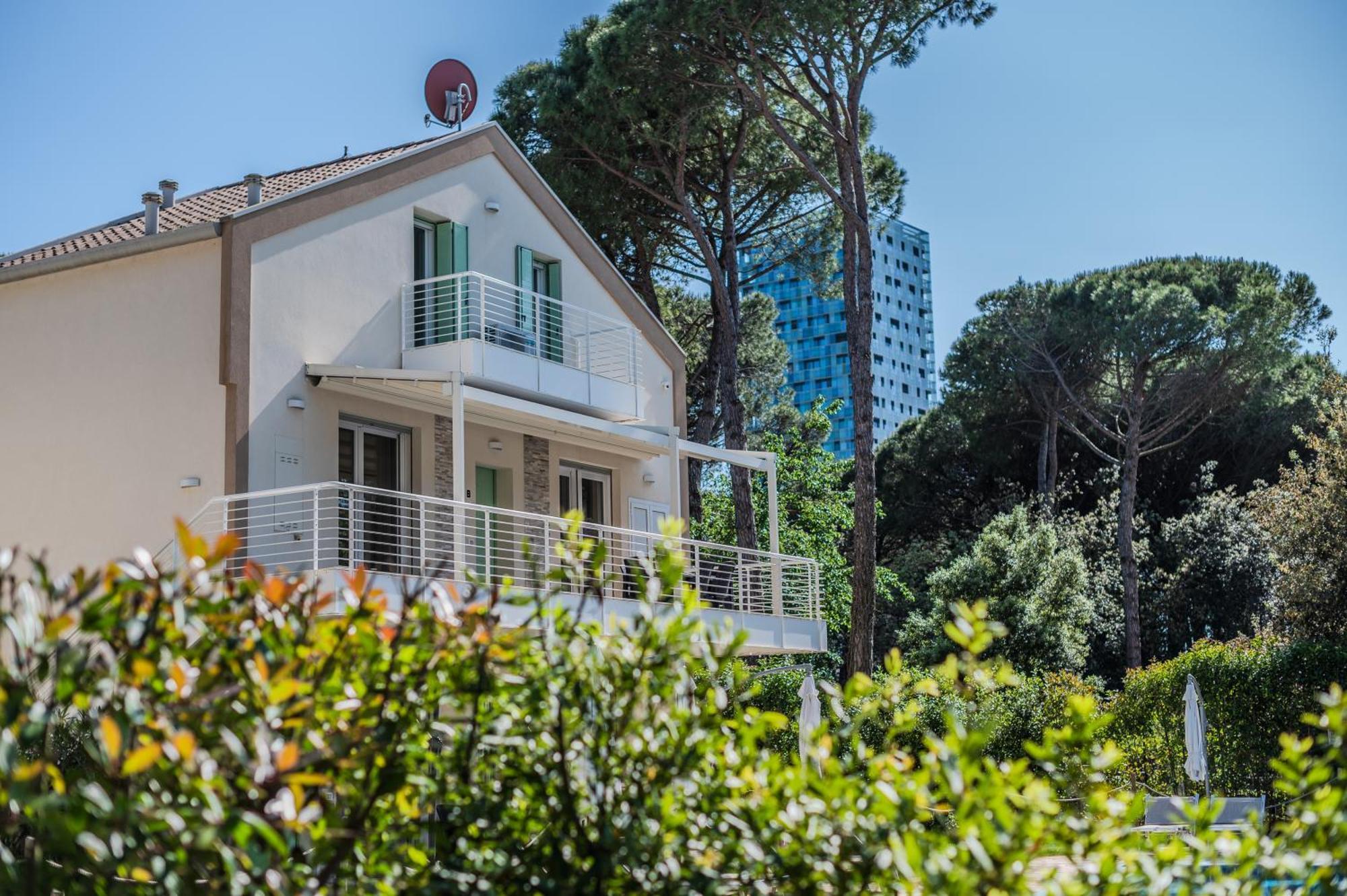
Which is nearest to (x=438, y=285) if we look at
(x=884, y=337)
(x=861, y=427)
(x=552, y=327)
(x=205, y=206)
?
(x=552, y=327)

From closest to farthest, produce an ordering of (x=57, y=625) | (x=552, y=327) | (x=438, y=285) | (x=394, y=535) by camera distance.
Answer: (x=57, y=625) < (x=394, y=535) < (x=438, y=285) < (x=552, y=327)

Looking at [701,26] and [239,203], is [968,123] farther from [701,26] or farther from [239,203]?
[239,203]

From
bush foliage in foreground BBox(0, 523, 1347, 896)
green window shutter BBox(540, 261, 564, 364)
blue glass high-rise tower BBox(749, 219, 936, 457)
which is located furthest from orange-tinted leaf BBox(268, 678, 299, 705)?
blue glass high-rise tower BBox(749, 219, 936, 457)

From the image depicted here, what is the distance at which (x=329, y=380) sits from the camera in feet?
55.5

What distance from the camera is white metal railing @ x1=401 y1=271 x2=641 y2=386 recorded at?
18500mm

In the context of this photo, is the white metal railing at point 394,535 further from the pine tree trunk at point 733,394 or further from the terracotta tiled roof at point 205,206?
the pine tree trunk at point 733,394

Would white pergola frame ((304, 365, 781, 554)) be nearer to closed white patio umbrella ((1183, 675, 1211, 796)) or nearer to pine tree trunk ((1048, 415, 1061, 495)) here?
closed white patio umbrella ((1183, 675, 1211, 796))

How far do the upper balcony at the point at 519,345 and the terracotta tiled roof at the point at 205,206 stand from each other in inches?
80.7

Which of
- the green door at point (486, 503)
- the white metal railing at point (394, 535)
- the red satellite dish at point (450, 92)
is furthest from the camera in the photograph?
the red satellite dish at point (450, 92)

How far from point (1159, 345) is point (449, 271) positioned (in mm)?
22689

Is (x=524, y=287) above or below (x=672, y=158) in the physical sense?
below

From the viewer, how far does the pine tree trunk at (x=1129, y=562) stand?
1391 inches

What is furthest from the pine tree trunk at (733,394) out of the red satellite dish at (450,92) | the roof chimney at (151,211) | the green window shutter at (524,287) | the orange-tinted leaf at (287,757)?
the orange-tinted leaf at (287,757)

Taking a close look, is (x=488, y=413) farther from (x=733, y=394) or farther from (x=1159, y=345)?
(x=1159, y=345)
